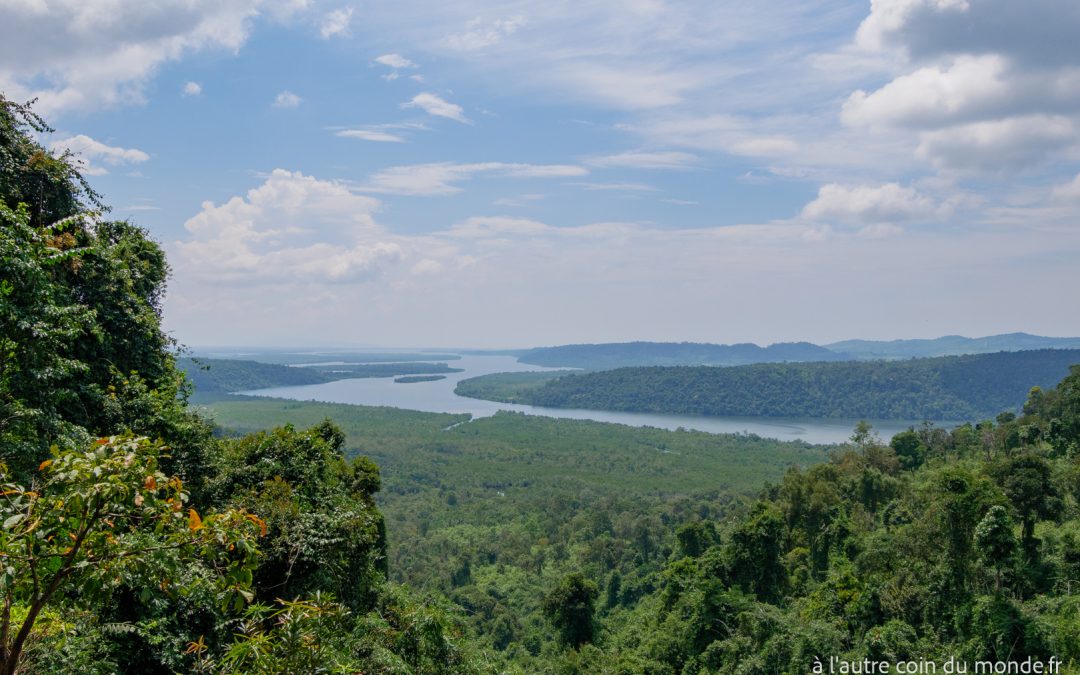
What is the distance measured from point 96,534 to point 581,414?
406 feet

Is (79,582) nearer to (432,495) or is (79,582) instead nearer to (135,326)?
(135,326)

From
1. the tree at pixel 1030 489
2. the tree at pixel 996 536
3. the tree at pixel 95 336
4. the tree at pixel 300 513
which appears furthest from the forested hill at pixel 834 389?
the tree at pixel 95 336

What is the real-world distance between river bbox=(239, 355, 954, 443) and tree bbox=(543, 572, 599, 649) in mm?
75402

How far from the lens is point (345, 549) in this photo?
378 inches

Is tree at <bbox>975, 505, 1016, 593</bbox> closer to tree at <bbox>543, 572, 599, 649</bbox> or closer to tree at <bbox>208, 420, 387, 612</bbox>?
tree at <bbox>208, 420, 387, 612</bbox>

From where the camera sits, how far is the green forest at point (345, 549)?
120 inches

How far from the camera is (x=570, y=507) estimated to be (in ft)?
171

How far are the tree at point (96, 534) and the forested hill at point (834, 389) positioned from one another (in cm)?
12684

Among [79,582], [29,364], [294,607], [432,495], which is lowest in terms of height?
[432,495]

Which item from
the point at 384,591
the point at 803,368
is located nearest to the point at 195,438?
the point at 384,591

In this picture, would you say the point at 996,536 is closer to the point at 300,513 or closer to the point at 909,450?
the point at 300,513

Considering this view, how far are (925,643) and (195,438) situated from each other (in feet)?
51.2

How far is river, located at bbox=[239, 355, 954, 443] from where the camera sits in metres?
103

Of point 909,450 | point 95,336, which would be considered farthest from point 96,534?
point 909,450
